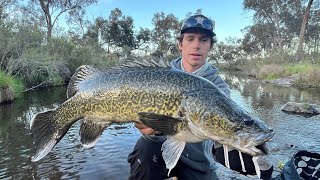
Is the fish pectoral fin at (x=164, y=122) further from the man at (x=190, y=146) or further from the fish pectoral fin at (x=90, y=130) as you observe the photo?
the man at (x=190, y=146)

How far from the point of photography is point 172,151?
2611mm

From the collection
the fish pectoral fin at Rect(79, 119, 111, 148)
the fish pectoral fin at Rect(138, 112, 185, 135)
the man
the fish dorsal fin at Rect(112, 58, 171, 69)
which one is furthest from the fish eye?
the fish pectoral fin at Rect(79, 119, 111, 148)

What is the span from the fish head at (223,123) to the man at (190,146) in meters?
0.91

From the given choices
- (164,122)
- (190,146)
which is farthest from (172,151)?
(190,146)

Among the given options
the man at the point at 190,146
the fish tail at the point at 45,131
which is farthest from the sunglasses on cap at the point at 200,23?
the fish tail at the point at 45,131

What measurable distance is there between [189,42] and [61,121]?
1527mm

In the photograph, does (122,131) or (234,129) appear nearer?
(234,129)

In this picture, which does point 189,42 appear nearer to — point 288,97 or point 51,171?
point 51,171

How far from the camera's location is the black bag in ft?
11.3

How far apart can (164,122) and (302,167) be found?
2.07m

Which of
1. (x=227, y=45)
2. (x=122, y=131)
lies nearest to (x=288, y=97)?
(x=122, y=131)

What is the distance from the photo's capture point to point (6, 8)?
24781 mm

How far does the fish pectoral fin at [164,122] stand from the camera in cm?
245

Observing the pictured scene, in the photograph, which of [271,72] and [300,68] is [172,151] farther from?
[271,72]
